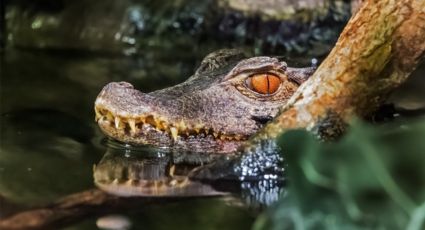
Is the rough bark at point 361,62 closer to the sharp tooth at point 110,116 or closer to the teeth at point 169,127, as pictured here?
the teeth at point 169,127

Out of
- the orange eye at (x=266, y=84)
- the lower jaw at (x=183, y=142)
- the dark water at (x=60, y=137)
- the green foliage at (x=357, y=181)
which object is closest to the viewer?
the green foliage at (x=357, y=181)

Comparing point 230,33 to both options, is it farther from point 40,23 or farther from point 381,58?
point 381,58

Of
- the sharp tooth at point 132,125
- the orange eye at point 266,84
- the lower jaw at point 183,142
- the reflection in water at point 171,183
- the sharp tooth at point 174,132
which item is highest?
the orange eye at point 266,84

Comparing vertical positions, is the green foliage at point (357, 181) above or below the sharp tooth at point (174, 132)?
below

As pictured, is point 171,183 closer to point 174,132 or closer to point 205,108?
point 174,132

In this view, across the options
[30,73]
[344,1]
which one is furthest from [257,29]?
[30,73]

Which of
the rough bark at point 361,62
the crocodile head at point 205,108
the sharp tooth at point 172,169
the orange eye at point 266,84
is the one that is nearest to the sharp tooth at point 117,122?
the crocodile head at point 205,108

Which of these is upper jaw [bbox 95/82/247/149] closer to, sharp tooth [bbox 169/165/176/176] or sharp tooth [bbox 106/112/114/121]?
sharp tooth [bbox 106/112/114/121]
